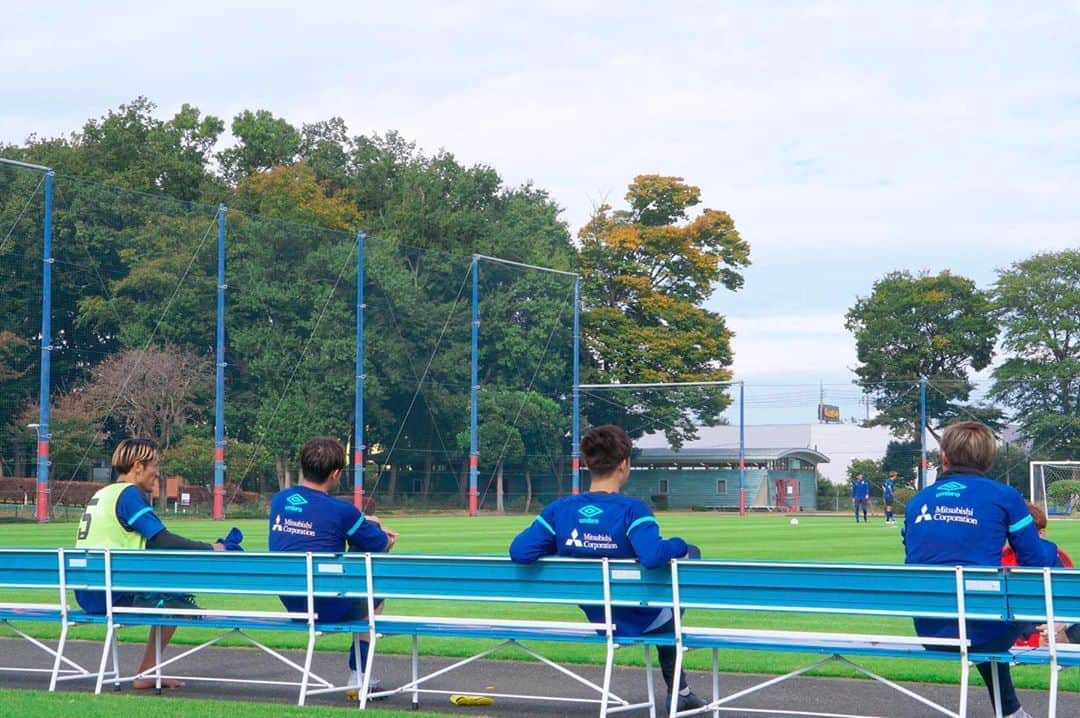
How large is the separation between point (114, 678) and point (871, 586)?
166 inches

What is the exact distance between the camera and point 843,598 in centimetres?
650

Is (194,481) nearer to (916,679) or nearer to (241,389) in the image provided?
(241,389)

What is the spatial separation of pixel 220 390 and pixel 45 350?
19.5ft

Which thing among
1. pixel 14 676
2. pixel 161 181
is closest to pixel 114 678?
pixel 14 676

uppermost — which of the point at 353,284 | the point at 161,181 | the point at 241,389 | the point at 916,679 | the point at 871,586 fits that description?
the point at 161,181

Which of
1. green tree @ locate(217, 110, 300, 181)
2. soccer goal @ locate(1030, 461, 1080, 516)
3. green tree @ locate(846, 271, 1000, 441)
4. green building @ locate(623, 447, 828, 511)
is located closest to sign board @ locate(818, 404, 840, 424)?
green tree @ locate(846, 271, 1000, 441)

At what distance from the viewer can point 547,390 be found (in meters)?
53.5

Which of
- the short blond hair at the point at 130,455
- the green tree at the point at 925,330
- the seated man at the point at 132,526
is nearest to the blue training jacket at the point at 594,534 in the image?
the seated man at the point at 132,526

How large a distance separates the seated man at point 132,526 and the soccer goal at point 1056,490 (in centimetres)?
4662

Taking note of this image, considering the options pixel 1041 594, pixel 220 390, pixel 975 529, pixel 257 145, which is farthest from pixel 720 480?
pixel 1041 594

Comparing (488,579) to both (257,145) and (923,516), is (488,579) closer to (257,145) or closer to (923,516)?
(923,516)

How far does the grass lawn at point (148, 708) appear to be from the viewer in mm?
6973

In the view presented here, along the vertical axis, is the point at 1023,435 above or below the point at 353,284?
below

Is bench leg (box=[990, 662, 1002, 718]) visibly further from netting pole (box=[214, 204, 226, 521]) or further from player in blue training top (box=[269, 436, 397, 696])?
netting pole (box=[214, 204, 226, 521])
